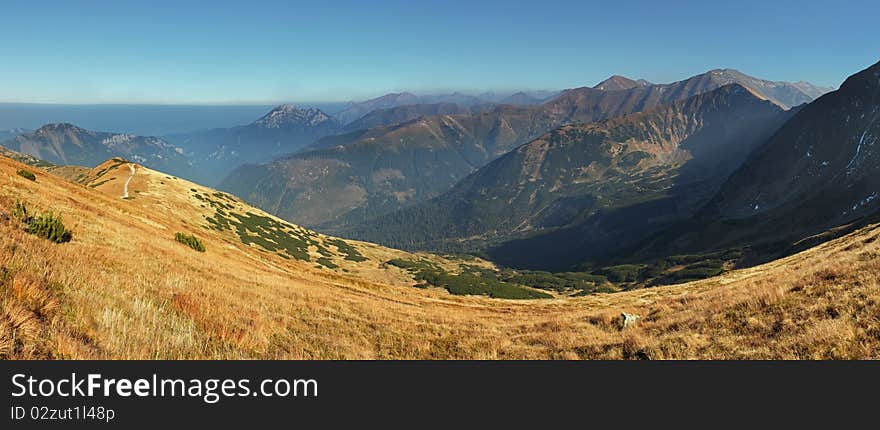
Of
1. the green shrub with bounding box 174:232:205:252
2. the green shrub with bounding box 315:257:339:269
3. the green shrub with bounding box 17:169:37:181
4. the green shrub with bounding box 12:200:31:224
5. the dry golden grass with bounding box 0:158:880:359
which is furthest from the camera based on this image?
the green shrub with bounding box 315:257:339:269

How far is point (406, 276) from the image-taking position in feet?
361

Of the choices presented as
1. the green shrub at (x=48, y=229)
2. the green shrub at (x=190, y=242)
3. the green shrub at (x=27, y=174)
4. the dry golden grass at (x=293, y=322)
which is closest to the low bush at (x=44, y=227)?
the green shrub at (x=48, y=229)

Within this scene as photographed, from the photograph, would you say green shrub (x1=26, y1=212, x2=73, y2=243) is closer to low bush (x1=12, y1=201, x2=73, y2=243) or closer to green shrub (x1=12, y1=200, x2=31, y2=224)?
low bush (x1=12, y1=201, x2=73, y2=243)

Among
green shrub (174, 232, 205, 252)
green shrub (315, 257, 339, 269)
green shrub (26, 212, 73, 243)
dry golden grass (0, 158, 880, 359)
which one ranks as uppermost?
green shrub (26, 212, 73, 243)

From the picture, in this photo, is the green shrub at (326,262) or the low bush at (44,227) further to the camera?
the green shrub at (326,262)

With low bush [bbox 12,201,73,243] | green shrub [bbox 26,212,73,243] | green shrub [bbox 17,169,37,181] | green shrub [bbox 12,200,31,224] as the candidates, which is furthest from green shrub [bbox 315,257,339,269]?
green shrub [bbox 26,212,73,243]

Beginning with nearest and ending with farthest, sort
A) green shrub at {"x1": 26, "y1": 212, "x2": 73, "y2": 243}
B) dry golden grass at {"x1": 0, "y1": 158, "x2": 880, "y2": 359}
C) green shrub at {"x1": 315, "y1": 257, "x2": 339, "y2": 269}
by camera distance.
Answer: dry golden grass at {"x1": 0, "y1": 158, "x2": 880, "y2": 359} → green shrub at {"x1": 26, "y1": 212, "x2": 73, "y2": 243} → green shrub at {"x1": 315, "y1": 257, "x2": 339, "y2": 269}

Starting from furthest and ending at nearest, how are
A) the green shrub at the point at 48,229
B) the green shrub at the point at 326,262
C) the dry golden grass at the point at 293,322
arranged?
the green shrub at the point at 326,262 < the green shrub at the point at 48,229 < the dry golden grass at the point at 293,322

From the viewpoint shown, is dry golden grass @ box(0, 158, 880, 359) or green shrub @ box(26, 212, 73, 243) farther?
green shrub @ box(26, 212, 73, 243)

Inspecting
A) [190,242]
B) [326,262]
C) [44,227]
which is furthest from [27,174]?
[326,262]

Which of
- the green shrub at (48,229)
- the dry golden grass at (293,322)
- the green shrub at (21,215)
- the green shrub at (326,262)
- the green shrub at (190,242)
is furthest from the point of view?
the green shrub at (326,262)

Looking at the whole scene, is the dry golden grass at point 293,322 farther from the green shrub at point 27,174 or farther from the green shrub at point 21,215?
the green shrub at point 27,174
